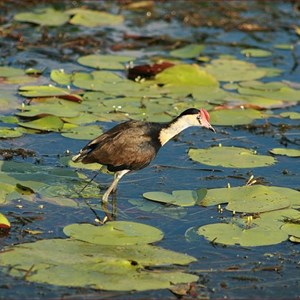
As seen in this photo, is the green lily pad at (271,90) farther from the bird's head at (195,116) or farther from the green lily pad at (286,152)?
the bird's head at (195,116)

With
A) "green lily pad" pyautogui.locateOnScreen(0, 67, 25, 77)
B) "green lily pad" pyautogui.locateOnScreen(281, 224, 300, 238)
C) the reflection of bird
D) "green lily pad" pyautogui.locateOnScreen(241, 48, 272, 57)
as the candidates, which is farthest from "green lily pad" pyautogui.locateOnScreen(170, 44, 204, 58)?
"green lily pad" pyautogui.locateOnScreen(281, 224, 300, 238)

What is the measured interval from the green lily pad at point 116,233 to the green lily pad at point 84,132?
7.66ft

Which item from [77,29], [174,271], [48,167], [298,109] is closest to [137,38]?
[77,29]

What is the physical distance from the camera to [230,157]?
10055mm

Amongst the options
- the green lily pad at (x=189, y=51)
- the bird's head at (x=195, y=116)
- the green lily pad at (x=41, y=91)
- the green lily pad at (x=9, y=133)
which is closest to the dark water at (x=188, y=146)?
the green lily pad at (x=9, y=133)

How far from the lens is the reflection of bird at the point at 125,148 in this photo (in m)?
8.96

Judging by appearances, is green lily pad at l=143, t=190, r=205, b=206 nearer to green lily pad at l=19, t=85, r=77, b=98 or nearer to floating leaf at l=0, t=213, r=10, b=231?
floating leaf at l=0, t=213, r=10, b=231

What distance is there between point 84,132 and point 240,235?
2946 mm

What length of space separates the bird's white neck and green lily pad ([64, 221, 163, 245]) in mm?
1320

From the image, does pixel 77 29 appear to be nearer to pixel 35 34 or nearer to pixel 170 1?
pixel 35 34

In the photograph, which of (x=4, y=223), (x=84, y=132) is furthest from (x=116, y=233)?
(x=84, y=132)

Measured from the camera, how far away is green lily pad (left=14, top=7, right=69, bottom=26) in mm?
14859

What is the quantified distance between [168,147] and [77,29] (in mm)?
4997

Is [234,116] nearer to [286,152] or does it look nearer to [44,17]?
[286,152]
